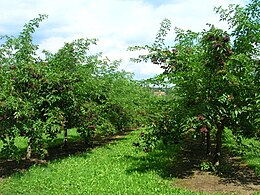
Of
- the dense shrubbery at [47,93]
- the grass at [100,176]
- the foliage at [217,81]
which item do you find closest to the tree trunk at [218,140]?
the foliage at [217,81]

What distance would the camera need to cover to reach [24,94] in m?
9.31

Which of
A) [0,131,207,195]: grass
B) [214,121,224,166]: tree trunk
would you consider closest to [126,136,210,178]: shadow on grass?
[0,131,207,195]: grass

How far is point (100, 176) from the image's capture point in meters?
8.77

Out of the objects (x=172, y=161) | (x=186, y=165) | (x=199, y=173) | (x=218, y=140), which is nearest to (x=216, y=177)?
(x=199, y=173)

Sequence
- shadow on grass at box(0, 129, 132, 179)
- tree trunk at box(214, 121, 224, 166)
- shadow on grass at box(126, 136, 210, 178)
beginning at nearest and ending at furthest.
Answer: tree trunk at box(214, 121, 224, 166)
shadow on grass at box(126, 136, 210, 178)
shadow on grass at box(0, 129, 132, 179)

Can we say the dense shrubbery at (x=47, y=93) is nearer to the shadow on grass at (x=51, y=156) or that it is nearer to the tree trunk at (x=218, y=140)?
the shadow on grass at (x=51, y=156)

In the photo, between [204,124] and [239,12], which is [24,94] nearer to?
[204,124]

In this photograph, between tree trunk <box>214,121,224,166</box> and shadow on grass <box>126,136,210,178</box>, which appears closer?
tree trunk <box>214,121,224,166</box>

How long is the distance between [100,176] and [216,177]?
2995 millimetres

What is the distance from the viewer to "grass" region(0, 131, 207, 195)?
7.57 m

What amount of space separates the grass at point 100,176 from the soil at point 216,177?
0.36m

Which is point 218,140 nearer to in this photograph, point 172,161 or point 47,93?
point 172,161

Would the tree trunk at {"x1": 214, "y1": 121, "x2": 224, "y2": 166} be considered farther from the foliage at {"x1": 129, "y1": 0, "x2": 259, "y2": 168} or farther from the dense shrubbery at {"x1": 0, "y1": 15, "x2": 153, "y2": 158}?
the dense shrubbery at {"x1": 0, "y1": 15, "x2": 153, "y2": 158}

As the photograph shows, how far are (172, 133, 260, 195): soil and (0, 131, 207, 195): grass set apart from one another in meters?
0.36
